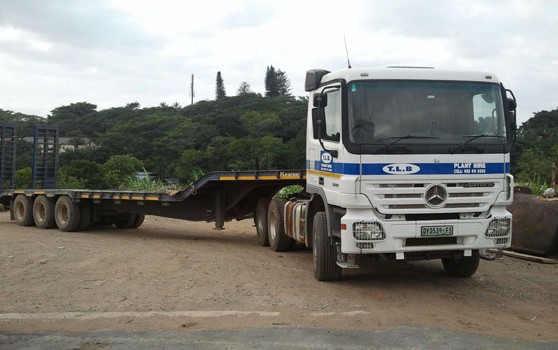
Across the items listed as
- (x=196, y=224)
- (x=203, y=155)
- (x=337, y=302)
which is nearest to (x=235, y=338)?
(x=337, y=302)

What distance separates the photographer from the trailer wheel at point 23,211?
16609mm

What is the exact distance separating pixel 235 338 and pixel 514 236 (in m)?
7.46

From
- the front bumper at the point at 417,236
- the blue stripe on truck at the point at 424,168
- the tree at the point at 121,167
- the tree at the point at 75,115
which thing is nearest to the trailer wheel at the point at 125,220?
the blue stripe on truck at the point at 424,168

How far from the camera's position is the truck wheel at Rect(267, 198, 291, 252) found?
448 inches

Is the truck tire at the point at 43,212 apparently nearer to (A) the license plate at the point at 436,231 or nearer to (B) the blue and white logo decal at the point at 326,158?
(B) the blue and white logo decal at the point at 326,158

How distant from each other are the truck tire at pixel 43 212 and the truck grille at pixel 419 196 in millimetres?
11271

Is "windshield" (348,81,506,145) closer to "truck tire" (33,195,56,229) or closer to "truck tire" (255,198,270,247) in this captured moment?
"truck tire" (255,198,270,247)

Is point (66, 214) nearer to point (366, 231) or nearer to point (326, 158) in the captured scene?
point (326, 158)

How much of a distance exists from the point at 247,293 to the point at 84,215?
903 cm

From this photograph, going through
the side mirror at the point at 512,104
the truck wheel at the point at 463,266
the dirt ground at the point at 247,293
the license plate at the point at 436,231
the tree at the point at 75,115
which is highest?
the tree at the point at 75,115

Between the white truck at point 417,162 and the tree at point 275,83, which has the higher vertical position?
the tree at point 275,83

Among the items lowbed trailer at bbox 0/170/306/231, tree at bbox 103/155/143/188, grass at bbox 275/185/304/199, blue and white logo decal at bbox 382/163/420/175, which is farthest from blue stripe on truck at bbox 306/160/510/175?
tree at bbox 103/155/143/188

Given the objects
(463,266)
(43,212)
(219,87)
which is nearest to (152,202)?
(43,212)

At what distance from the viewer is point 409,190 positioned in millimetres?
→ 7375
